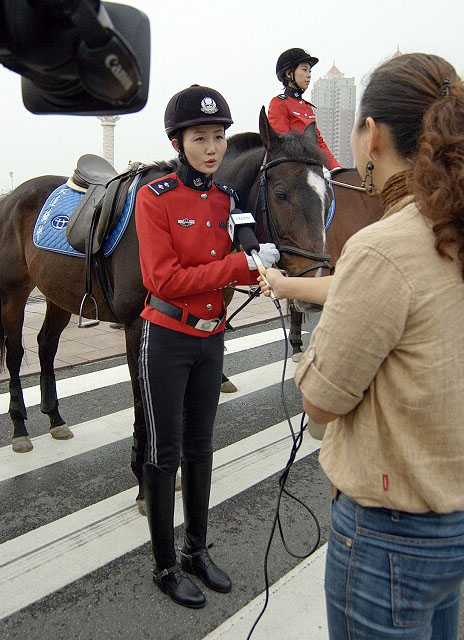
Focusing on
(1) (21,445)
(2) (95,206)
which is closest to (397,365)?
(2) (95,206)

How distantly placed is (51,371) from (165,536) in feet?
7.72

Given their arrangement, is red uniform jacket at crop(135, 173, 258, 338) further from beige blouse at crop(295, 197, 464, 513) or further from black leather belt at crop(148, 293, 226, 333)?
beige blouse at crop(295, 197, 464, 513)

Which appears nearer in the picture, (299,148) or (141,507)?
(299,148)

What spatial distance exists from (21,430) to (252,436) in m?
1.73

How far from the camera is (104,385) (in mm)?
5695

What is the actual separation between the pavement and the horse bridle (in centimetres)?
380

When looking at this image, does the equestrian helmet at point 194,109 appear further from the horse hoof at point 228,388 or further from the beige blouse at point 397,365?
the horse hoof at point 228,388

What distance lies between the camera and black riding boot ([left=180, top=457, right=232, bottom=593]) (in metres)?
2.68

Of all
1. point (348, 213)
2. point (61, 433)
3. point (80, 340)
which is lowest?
point (80, 340)

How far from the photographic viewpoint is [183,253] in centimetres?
242

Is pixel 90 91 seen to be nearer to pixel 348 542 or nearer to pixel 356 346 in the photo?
pixel 356 346

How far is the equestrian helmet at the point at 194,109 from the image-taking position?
2.44 m

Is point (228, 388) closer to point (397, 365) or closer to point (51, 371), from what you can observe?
point (51, 371)

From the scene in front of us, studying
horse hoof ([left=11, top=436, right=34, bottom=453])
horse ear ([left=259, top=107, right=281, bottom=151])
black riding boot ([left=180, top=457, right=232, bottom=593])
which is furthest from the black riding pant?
horse hoof ([left=11, top=436, right=34, bottom=453])
